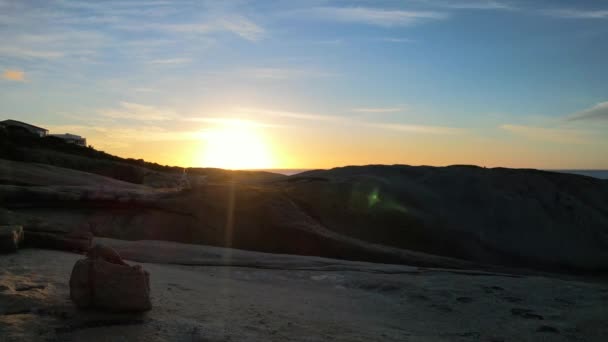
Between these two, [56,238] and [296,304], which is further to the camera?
[56,238]

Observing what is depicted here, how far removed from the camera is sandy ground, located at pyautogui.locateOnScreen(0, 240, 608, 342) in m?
2.83

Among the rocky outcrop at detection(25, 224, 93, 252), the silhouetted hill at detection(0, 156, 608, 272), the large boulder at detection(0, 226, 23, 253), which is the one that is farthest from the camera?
the silhouetted hill at detection(0, 156, 608, 272)

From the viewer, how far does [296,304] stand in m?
4.04

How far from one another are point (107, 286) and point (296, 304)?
1558 mm

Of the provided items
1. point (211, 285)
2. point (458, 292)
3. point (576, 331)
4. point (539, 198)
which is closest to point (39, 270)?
point (211, 285)

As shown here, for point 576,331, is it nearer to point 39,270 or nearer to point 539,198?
point 39,270

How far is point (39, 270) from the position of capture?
3709mm

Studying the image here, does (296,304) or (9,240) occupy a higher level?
(9,240)

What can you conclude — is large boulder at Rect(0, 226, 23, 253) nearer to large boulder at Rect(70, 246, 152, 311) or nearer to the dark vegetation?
large boulder at Rect(70, 246, 152, 311)

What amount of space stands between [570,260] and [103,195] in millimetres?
7671

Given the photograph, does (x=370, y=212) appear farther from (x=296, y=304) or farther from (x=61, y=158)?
Answer: (x=61, y=158)

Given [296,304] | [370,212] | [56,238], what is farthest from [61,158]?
[296,304]

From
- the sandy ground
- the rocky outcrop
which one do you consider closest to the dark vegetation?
the sandy ground

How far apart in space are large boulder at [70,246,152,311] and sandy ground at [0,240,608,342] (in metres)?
0.07
